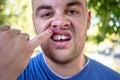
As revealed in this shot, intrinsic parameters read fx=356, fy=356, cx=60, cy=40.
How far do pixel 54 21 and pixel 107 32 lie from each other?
237 cm

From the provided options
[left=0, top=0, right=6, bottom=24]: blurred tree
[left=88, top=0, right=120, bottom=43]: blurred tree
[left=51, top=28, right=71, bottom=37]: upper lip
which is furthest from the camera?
[left=0, top=0, right=6, bottom=24]: blurred tree

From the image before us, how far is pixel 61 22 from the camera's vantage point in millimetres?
2490

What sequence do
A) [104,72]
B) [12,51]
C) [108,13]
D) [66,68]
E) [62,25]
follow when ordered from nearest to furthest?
[12,51]
[62,25]
[66,68]
[104,72]
[108,13]

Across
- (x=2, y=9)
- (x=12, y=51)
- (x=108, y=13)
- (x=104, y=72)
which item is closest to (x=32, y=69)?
(x=104, y=72)

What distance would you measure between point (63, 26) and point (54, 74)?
0.41 meters

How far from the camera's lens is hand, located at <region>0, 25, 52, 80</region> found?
5.83 ft

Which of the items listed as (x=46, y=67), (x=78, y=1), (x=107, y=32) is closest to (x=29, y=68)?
(x=46, y=67)

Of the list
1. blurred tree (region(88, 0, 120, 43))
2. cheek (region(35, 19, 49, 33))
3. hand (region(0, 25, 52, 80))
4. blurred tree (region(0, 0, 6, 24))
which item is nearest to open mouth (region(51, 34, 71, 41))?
cheek (region(35, 19, 49, 33))

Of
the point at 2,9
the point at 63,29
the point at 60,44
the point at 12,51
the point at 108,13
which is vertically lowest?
the point at 2,9

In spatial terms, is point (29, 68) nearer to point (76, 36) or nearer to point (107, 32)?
point (76, 36)

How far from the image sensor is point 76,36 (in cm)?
258

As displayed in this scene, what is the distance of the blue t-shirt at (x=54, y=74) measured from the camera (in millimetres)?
2662

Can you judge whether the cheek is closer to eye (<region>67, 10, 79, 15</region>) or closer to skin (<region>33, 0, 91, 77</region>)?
skin (<region>33, 0, 91, 77</region>)

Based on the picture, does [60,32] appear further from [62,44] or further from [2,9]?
[2,9]
